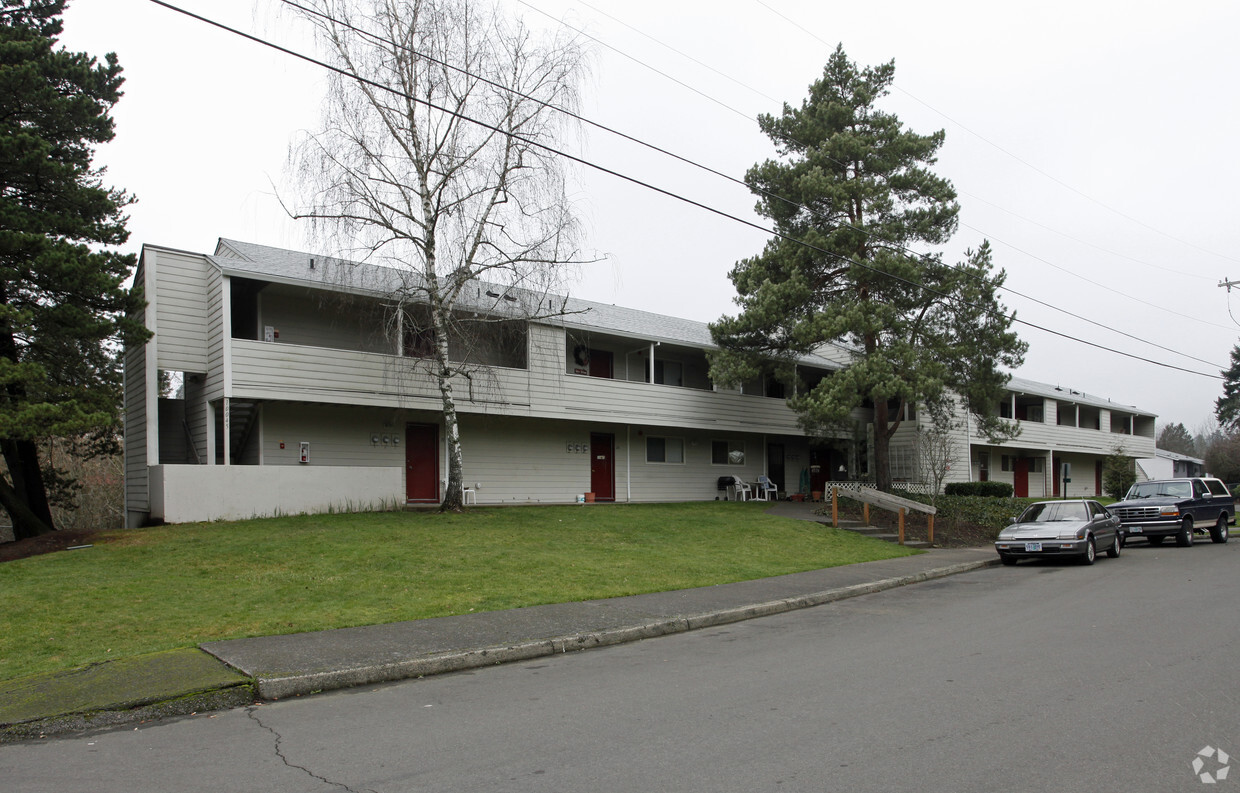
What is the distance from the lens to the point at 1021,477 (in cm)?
4484

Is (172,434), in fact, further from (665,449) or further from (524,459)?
(665,449)

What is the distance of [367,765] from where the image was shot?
5211 millimetres

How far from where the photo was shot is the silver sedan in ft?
57.0

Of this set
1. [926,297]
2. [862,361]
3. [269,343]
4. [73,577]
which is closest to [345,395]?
[269,343]

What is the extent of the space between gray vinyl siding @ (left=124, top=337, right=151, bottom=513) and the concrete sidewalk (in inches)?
475

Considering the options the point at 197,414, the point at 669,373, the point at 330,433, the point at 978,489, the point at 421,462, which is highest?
the point at 669,373

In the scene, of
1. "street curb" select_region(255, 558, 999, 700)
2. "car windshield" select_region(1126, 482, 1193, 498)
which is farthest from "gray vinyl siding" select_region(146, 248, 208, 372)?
"car windshield" select_region(1126, 482, 1193, 498)

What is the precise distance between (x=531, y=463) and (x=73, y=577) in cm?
1450

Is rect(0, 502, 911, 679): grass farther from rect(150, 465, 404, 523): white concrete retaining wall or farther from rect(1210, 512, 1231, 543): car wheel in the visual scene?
rect(1210, 512, 1231, 543): car wheel

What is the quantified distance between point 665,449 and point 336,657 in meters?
21.7

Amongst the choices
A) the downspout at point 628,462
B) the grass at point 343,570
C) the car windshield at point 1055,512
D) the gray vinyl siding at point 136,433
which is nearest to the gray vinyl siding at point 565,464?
the downspout at point 628,462

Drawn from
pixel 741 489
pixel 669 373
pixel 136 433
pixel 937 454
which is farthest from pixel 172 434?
pixel 937 454

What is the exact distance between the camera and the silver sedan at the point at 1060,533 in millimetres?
17375

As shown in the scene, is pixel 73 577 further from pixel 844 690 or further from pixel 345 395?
pixel 844 690
